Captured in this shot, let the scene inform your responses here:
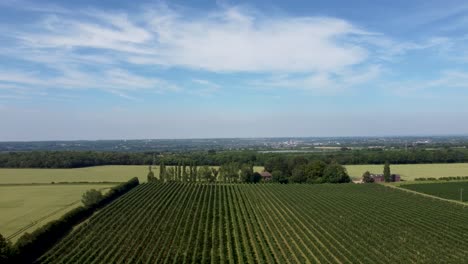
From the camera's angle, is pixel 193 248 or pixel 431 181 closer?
pixel 193 248

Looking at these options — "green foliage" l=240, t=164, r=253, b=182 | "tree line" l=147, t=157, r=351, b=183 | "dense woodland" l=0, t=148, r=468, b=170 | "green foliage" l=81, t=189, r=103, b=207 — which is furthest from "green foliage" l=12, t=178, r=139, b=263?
"dense woodland" l=0, t=148, r=468, b=170

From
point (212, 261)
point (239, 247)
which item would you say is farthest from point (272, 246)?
point (212, 261)

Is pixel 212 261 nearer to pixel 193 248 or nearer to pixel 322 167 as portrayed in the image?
pixel 193 248

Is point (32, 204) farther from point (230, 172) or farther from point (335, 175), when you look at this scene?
point (335, 175)

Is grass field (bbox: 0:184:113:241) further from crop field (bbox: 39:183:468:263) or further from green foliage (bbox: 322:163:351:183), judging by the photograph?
green foliage (bbox: 322:163:351:183)

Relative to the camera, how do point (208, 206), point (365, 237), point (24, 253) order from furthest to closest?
point (208, 206) < point (365, 237) < point (24, 253)

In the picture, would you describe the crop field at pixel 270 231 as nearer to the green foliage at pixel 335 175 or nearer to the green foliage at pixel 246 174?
the green foliage at pixel 335 175

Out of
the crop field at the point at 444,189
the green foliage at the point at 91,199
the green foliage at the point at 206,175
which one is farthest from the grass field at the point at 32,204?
the crop field at the point at 444,189
